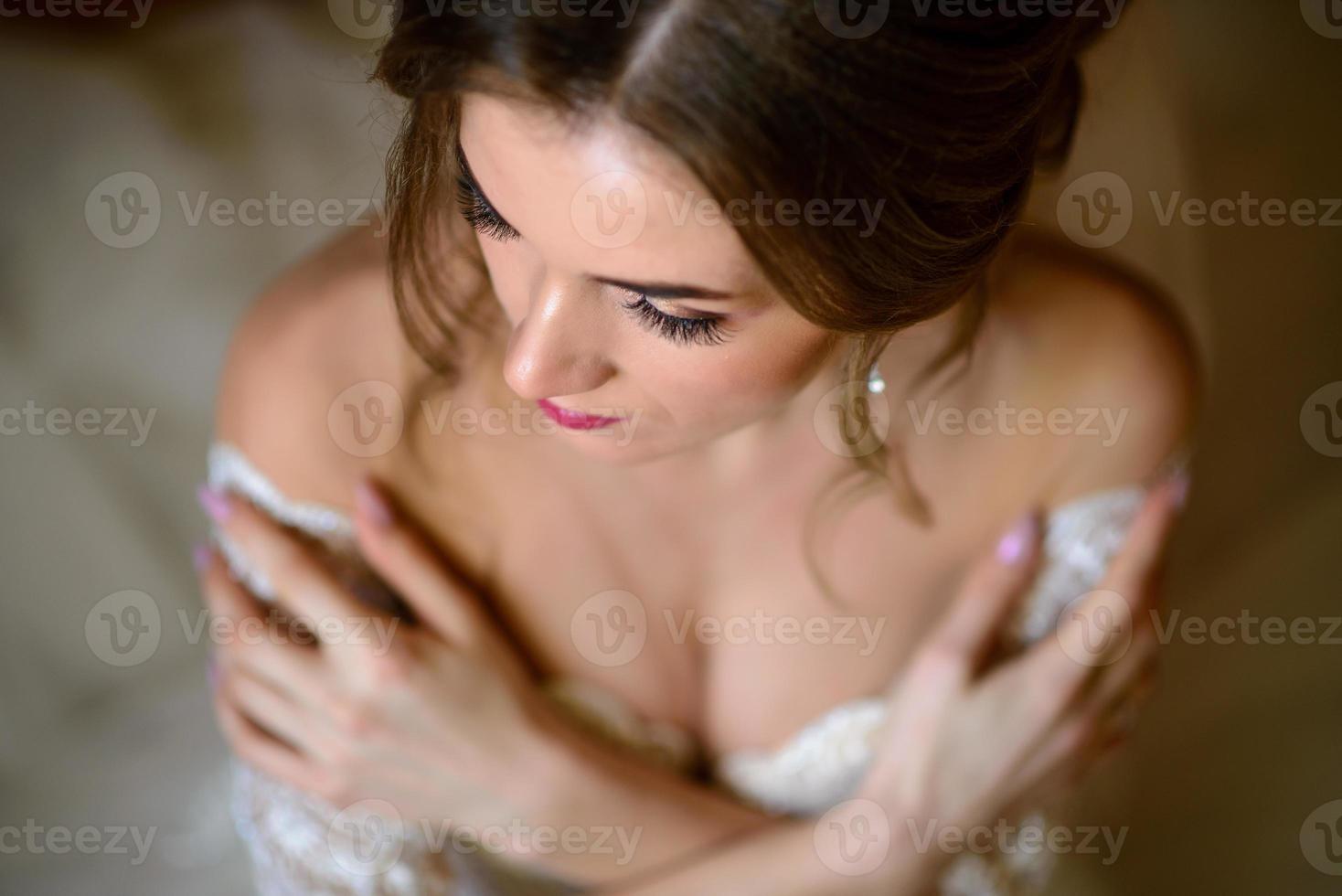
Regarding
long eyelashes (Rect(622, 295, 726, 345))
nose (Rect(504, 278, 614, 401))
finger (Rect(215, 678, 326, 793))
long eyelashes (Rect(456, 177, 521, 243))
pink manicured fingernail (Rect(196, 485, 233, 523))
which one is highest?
long eyelashes (Rect(456, 177, 521, 243))

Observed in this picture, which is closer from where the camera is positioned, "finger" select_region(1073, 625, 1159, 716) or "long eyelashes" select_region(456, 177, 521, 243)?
"long eyelashes" select_region(456, 177, 521, 243)

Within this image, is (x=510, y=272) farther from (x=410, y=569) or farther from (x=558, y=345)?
(x=410, y=569)

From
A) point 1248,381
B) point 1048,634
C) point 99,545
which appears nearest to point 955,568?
point 1048,634

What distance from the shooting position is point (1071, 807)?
1.43m

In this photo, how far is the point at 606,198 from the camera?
62cm

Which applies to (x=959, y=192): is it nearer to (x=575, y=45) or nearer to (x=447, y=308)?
(x=575, y=45)

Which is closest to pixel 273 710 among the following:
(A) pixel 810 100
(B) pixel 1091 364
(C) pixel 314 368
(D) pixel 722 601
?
(C) pixel 314 368

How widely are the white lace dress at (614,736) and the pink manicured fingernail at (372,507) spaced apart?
1.2 inches

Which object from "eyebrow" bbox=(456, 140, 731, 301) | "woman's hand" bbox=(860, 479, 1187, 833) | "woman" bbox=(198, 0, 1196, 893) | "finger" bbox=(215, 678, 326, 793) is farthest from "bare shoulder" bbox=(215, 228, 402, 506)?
"woman's hand" bbox=(860, 479, 1187, 833)

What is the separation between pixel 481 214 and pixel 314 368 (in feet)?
1.33

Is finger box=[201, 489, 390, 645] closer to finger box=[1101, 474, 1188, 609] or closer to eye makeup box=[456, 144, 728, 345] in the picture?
eye makeup box=[456, 144, 728, 345]

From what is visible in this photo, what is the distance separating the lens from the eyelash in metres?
0.70

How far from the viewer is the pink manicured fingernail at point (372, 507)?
107 centimetres

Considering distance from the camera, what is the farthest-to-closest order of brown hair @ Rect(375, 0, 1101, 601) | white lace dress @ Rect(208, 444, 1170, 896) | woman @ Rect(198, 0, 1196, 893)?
white lace dress @ Rect(208, 444, 1170, 896) → woman @ Rect(198, 0, 1196, 893) → brown hair @ Rect(375, 0, 1101, 601)
